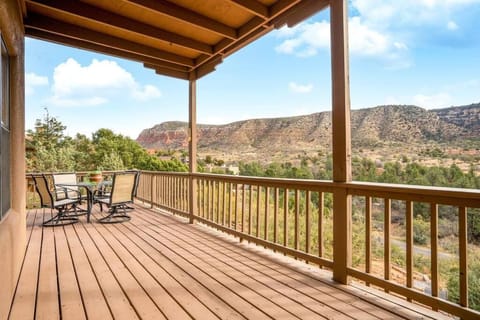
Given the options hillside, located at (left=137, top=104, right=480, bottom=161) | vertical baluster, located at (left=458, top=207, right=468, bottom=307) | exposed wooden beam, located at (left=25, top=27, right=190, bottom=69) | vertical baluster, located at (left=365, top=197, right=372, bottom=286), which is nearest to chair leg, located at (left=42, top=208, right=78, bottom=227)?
hillside, located at (left=137, top=104, right=480, bottom=161)

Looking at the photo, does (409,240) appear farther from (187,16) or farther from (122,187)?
(122,187)

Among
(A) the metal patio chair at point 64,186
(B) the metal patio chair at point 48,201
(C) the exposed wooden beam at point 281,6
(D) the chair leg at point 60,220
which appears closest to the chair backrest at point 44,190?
(B) the metal patio chair at point 48,201

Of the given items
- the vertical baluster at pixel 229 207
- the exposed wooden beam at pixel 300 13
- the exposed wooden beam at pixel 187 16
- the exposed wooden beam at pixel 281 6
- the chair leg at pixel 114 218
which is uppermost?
the exposed wooden beam at pixel 187 16

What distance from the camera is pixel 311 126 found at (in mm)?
7582

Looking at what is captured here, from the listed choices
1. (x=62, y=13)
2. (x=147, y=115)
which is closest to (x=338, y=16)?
(x=62, y=13)

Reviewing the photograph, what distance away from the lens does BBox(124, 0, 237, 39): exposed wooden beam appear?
3.17m

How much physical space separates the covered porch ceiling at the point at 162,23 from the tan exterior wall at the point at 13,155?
56 cm

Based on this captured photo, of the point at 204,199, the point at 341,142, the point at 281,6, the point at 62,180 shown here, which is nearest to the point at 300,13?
the point at 281,6

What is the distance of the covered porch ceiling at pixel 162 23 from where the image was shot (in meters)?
3.19

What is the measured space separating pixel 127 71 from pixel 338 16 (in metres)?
29.0

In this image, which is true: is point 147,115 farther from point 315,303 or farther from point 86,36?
point 315,303

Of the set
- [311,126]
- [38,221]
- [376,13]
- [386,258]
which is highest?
[376,13]

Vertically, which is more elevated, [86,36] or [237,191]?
[86,36]

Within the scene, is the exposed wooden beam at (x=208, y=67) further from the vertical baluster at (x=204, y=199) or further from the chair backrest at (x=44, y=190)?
the chair backrest at (x=44, y=190)
